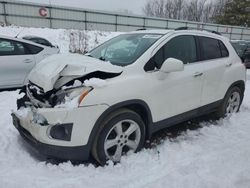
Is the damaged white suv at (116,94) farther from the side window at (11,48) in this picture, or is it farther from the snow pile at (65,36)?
the snow pile at (65,36)

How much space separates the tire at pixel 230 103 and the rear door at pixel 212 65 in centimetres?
29

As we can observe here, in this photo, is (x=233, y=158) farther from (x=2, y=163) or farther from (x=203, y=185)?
(x=2, y=163)

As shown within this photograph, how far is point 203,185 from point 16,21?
2053 cm

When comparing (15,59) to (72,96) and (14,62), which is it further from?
(72,96)

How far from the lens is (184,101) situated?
A: 4.26m

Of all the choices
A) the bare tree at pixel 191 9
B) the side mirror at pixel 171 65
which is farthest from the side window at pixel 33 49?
the bare tree at pixel 191 9

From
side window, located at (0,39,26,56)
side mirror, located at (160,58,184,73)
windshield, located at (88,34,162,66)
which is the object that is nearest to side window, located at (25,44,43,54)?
side window, located at (0,39,26,56)

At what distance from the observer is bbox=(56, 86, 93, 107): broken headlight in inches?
123

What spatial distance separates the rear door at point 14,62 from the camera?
6578mm

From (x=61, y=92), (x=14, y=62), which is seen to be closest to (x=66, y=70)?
(x=61, y=92)

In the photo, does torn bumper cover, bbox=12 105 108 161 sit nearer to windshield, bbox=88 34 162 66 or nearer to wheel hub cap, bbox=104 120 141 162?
wheel hub cap, bbox=104 120 141 162

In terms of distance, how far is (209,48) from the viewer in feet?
16.0

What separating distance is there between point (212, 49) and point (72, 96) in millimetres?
2887

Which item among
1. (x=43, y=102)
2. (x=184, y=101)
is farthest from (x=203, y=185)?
(x=43, y=102)
